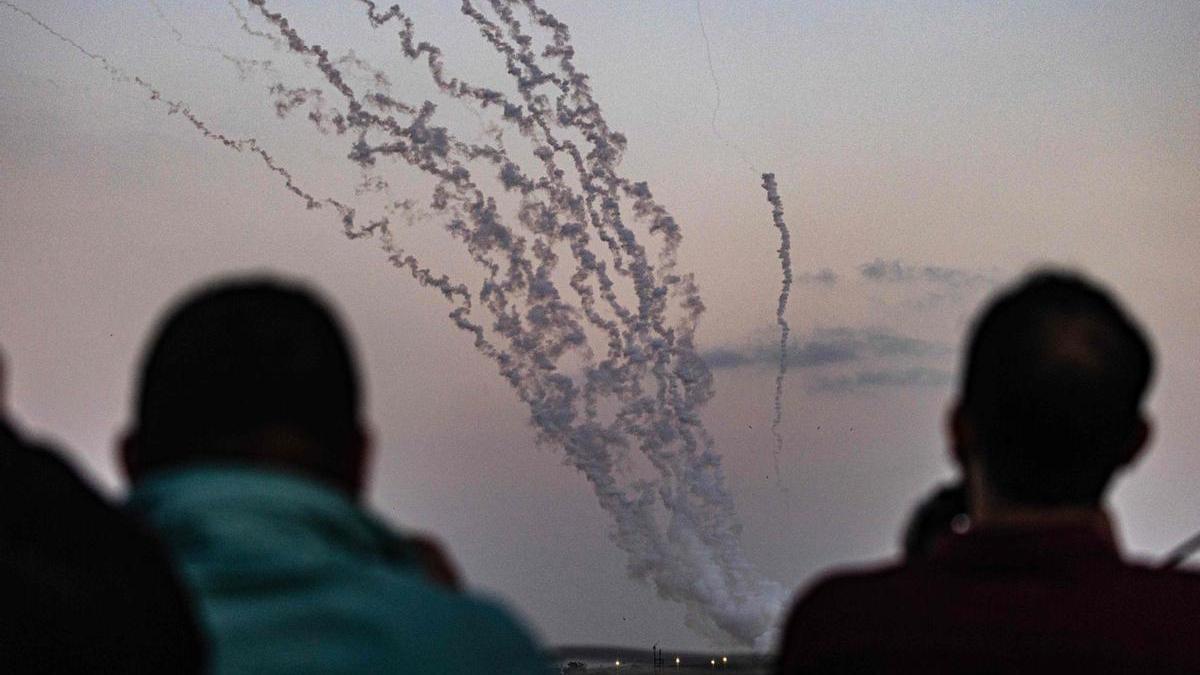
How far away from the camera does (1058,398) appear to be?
5301mm

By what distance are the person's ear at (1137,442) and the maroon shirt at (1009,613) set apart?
0.31m

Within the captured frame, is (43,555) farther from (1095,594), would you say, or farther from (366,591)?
(1095,594)

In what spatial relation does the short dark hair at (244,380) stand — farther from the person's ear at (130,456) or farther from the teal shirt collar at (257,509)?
the teal shirt collar at (257,509)

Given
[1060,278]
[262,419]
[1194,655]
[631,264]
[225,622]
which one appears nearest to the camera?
[225,622]

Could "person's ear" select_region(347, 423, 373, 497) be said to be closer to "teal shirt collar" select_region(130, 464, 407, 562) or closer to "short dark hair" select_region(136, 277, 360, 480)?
"short dark hair" select_region(136, 277, 360, 480)

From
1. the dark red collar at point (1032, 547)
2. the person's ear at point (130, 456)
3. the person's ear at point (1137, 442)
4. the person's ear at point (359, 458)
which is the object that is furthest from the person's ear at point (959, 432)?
the person's ear at point (130, 456)

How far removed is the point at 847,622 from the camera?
527 centimetres

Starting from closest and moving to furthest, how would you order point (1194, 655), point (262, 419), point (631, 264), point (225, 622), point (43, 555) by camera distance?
point (43, 555), point (225, 622), point (262, 419), point (1194, 655), point (631, 264)

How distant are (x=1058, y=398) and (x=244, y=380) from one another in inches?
95.4

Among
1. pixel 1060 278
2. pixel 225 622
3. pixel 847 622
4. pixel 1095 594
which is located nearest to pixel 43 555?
pixel 225 622

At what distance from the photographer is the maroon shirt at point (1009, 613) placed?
198 inches

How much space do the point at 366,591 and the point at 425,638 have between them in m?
0.17

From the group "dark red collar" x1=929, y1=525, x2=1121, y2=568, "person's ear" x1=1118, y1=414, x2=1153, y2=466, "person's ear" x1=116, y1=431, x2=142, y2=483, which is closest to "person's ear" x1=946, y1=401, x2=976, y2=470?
"dark red collar" x1=929, y1=525, x2=1121, y2=568

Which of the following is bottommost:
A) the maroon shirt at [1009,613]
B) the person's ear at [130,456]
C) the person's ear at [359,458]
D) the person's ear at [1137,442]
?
the maroon shirt at [1009,613]
